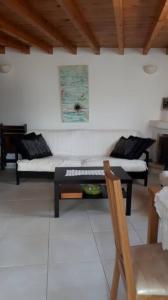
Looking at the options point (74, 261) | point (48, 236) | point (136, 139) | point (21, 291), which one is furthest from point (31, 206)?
point (136, 139)

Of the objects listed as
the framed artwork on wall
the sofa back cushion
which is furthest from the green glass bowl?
the framed artwork on wall

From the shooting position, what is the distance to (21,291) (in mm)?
1974

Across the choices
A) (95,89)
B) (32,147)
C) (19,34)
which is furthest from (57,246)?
(95,89)

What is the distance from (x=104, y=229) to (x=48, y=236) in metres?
0.60

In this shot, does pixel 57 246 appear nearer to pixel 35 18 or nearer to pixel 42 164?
pixel 42 164

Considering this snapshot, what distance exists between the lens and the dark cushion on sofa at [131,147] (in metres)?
4.45

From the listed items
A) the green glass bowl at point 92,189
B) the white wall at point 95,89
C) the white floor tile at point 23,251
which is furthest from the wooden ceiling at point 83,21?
the white floor tile at point 23,251

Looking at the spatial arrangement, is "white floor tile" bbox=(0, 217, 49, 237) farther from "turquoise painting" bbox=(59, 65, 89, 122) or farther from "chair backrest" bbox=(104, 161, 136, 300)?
"turquoise painting" bbox=(59, 65, 89, 122)

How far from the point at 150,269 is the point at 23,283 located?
1090 mm

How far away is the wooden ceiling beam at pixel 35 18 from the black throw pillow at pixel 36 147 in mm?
1630

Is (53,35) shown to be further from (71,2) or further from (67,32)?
(71,2)

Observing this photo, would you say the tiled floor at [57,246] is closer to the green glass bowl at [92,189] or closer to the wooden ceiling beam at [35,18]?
the green glass bowl at [92,189]

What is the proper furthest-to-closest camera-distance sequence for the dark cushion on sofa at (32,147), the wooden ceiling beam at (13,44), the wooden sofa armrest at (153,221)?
1. the dark cushion on sofa at (32,147)
2. the wooden ceiling beam at (13,44)
3. the wooden sofa armrest at (153,221)

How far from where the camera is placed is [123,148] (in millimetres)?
4594
